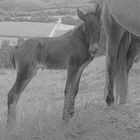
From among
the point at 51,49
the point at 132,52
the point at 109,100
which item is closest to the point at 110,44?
the point at 132,52

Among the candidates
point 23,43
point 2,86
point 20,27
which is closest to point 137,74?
point 23,43

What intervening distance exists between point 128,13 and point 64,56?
1854 millimetres

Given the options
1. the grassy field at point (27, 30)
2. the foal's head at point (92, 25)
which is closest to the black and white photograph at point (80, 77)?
Answer: the foal's head at point (92, 25)

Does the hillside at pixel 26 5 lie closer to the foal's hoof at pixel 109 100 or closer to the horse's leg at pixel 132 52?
the horse's leg at pixel 132 52

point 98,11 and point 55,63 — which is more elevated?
point 98,11

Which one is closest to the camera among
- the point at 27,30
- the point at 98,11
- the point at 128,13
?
the point at 128,13

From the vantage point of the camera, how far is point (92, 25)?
16.3 feet

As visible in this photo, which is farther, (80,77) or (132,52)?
(132,52)

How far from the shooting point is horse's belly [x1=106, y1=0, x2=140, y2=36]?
363 cm

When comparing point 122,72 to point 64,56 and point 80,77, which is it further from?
point 64,56

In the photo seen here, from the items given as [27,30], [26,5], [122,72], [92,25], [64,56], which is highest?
[92,25]

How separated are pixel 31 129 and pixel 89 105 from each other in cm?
151

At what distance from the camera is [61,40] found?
5605 mm

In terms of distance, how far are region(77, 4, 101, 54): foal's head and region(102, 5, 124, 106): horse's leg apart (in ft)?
0.40
